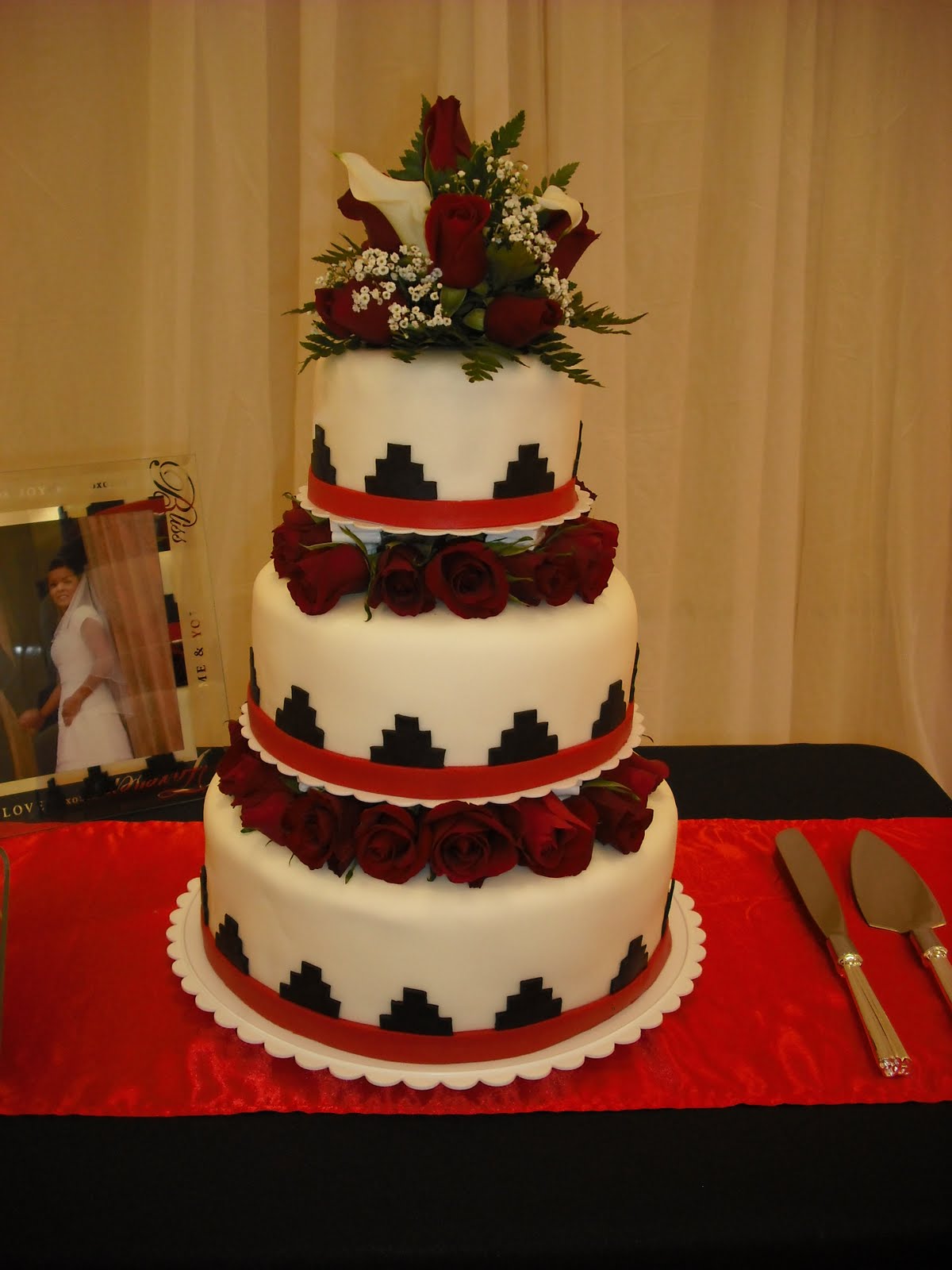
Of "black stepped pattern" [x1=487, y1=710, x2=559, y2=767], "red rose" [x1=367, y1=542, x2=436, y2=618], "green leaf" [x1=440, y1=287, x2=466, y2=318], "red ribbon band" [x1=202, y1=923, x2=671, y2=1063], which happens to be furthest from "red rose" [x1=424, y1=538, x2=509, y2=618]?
"red ribbon band" [x1=202, y1=923, x2=671, y2=1063]

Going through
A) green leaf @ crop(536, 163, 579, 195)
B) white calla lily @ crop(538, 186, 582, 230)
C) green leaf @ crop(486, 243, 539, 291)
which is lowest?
green leaf @ crop(486, 243, 539, 291)

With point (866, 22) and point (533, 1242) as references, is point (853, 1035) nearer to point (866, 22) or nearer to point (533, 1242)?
point (533, 1242)

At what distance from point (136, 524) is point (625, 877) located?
0.98m

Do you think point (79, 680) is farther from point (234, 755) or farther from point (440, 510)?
point (440, 510)

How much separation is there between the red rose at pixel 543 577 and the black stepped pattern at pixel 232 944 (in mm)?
507

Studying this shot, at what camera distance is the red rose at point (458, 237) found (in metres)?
1.04

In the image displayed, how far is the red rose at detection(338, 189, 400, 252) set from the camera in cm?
113

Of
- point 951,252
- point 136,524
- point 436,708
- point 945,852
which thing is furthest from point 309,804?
point 951,252

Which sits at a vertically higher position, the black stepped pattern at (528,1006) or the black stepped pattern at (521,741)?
the black stepped pattern at (521,741)

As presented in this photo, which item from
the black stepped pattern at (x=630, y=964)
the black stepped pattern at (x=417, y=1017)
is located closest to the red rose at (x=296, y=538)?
the black stepped pattern at (x=417, y=1017)

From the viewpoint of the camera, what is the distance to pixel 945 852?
160cm

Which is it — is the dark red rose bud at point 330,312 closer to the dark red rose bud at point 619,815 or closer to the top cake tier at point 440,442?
the top cake tier at point 440,442

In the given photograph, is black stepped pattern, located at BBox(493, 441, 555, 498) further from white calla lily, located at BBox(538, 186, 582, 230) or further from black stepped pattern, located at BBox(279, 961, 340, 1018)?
black stepped pattern, located at BBox(279, 961, 340, 1018)

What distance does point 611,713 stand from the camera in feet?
4.05
